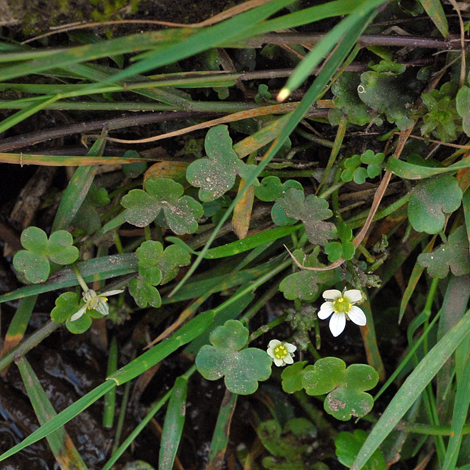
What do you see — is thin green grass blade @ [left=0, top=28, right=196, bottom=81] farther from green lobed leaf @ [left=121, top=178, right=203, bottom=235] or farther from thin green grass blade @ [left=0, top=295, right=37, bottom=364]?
thin green grass blade @ [left=0, top=295, right=37, bottom=364]

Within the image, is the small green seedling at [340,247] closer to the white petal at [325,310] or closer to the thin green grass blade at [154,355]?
the white petal at [325,310]

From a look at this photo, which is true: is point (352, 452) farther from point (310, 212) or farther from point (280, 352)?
point (310, 212)

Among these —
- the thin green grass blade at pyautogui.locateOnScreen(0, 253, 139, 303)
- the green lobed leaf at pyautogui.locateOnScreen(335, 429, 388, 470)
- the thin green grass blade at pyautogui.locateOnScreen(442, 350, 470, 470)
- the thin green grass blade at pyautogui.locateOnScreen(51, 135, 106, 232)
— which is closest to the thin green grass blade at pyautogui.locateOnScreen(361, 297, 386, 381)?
the green lobed leaf at pyautogui.locateOnScreen(335, 429, 388, 470)

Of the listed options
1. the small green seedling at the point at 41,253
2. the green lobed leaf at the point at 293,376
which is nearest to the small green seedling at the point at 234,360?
the green lobed leaf at the point at 293,376

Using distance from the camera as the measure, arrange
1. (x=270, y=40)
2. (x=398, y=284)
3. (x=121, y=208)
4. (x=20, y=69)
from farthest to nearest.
Result: 1. (x=398, y=284)
2. (x=121, y=208)
3. (x=270, y=40)
4. (x=20, y=69)

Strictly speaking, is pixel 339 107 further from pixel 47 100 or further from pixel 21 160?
pixel 21 160

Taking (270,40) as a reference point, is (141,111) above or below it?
below

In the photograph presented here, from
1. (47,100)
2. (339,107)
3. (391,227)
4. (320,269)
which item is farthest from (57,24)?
(391,227)
